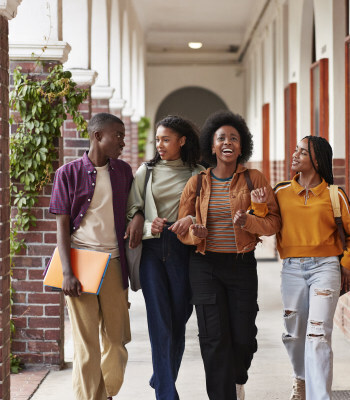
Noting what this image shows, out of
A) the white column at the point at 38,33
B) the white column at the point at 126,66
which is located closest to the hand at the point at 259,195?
the white column at the point at 38,33

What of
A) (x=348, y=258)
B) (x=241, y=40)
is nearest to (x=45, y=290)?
(x=348, y=258)

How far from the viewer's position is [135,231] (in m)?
3.65

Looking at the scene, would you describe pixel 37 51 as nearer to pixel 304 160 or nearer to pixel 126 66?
pixel 304 160

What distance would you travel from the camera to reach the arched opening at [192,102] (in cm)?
1972

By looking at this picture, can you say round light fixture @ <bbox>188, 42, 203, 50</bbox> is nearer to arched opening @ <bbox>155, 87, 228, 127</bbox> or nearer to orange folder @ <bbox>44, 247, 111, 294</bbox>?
arched opening @ <bbox>155, 87, 228, 127</bbox>

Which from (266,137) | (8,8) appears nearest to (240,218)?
(8,8)

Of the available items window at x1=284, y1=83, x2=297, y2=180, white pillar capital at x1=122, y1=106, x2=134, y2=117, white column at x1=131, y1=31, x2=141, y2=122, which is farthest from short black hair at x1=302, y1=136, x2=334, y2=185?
white column at x1=131, y1=31, x2=141, y2=122

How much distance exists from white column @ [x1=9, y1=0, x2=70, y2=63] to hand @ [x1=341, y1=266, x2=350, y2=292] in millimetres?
2446

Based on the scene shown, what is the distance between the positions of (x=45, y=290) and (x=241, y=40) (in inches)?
552

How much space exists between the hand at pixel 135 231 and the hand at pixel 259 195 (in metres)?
0.61

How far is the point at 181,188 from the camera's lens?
12.4ft

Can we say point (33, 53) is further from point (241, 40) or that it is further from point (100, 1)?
point (241, 40)

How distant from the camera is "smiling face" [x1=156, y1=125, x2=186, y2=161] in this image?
12.4 ft

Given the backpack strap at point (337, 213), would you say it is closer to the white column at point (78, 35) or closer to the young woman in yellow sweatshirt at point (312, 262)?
the young woman in yellow sweatshirt at point (312, 262)
